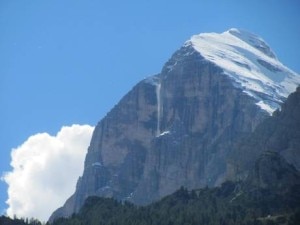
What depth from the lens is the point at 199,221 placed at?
193 m

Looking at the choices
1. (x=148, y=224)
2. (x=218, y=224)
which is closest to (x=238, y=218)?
(x=218, y=224)

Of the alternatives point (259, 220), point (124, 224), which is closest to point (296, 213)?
point (259, 220)

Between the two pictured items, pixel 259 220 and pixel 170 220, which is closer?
pixel 259 220

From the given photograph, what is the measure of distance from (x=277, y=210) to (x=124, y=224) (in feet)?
109

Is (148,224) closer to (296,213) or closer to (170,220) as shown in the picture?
(170,220)

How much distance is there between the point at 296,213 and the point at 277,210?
1661cm

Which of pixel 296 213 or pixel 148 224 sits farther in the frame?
pixel 148 224

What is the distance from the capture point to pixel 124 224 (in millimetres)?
199500

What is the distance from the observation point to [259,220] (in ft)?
605

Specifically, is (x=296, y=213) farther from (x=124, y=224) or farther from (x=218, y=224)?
(x=124, y=224)

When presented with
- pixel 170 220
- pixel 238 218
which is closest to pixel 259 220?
pixel 238 218

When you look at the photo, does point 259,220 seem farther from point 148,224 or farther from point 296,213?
point 148,224

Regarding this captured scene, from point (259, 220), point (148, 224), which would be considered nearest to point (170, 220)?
point (148, 224)

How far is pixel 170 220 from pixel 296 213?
1165 inches
